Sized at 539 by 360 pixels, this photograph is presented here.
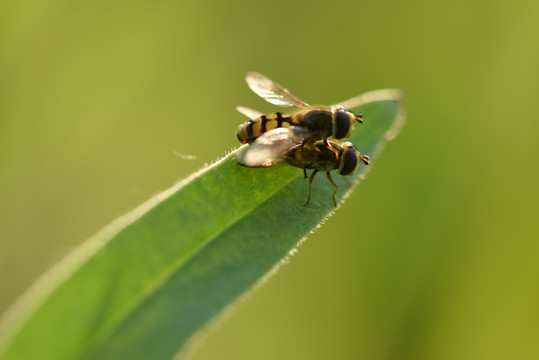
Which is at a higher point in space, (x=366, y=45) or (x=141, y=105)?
(x=366, y=45)

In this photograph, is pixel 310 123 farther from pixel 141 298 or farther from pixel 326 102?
pixel 326 102

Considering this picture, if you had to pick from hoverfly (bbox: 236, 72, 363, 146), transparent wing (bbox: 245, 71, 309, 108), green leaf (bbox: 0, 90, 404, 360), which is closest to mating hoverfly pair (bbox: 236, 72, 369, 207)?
hoverfly (bbox: 236, 72, 363, 146)

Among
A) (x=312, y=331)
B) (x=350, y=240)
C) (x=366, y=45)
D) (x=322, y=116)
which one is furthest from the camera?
(x=366, y=45)

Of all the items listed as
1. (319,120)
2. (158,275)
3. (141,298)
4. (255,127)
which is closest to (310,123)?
(319,120)

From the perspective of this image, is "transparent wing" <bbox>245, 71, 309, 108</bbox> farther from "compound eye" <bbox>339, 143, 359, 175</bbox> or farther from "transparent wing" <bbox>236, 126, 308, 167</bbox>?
"compound eye" <bbox>339, 143, 359, 175</bbox>

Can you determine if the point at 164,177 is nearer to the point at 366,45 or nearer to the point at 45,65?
the point at 45,65

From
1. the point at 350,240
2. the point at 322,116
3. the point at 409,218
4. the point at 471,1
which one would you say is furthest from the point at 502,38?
the point at 322,116
